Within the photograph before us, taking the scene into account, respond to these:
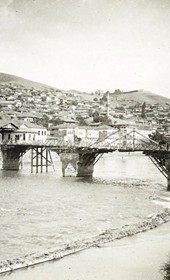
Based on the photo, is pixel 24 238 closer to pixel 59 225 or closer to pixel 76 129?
pixel 59 225

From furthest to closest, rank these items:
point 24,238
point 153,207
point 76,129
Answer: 1. point 76,129
2. point 153,207
3. point 24,238

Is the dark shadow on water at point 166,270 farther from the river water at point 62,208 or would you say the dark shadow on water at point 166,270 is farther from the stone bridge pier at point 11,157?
the stone bridge pier at point 11,157

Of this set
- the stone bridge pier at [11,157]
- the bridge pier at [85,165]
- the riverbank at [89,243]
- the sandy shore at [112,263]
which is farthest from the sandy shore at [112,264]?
the stone bridge pier at [11,157]

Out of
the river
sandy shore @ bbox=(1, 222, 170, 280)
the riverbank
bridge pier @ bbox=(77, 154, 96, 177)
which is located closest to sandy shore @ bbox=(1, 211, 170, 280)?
sandy shore @ bbox=(1, 222, 170, 280)

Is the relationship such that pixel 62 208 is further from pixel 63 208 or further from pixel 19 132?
pixel 19 132

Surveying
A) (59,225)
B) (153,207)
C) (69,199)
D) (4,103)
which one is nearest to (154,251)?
(59,225)

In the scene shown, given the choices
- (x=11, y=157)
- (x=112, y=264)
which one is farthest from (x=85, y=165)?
(x=112, y=264)

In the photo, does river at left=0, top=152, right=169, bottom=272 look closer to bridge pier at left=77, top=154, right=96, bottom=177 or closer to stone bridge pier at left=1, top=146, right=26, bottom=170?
bridge pier at left=77, top=154, right=96, bottom=177
